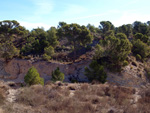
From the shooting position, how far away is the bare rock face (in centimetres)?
2309

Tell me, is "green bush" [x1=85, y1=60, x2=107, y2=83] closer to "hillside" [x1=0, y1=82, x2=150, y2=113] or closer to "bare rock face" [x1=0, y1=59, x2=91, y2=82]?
"bare rock face" [x1=0, y1=59, x2=91, y2=82]

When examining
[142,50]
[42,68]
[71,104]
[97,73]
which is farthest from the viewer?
[142,50]

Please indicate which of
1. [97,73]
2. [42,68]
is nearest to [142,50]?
[97,73]

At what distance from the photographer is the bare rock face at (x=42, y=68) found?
75.8 ft

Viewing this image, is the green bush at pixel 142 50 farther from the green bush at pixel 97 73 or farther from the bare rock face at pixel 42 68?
the green bush at pixel 97 73

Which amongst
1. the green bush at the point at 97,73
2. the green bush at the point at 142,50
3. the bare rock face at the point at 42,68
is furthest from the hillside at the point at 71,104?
the green bush at the point at 142,50

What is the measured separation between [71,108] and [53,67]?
1769 centimetres

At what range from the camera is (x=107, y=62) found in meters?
21.3

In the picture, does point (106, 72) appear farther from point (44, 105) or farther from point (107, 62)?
point (44, 105)

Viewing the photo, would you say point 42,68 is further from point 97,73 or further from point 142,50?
point 142,50

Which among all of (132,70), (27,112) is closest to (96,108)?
(27,112)

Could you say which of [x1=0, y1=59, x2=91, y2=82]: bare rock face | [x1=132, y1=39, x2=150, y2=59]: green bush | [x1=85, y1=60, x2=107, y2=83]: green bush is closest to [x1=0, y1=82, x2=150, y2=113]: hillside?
[x1=85, y1=60, x2=107, y2=83]: green bush

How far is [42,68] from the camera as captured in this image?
78.9ft

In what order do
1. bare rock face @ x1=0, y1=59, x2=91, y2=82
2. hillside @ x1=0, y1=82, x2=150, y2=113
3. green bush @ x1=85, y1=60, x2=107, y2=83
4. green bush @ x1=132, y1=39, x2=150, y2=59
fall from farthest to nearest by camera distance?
green bush @ x1=132, y1=39, x2=150, y2=59
bare rock face @ x1=0, y1=59, x2=91, y2=82
green bush @ x1=85, y1=60, x2=107, y2=83
hillside @ x1=0, y1=82, x2=150, y2=113
